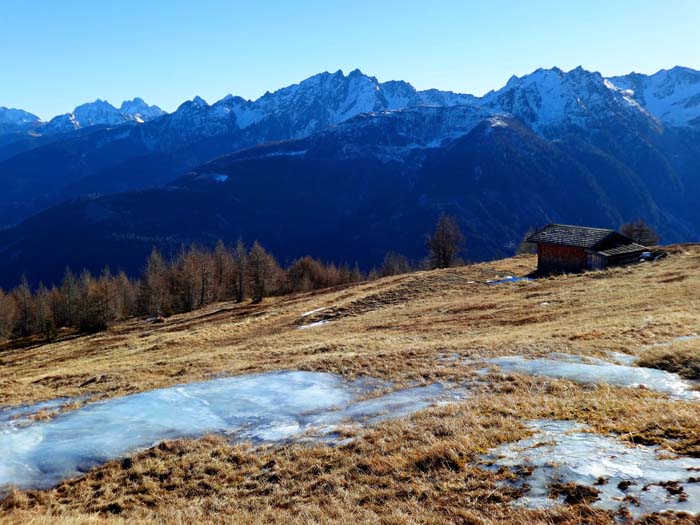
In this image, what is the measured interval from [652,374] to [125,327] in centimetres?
8372

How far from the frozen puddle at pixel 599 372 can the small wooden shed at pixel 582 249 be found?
47.3 meters

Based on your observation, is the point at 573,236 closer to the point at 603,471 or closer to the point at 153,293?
the point at 603,471

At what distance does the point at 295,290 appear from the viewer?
126 metres

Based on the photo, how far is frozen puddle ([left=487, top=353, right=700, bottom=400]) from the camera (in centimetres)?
1582

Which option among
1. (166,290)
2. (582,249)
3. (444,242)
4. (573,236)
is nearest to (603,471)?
(582,249)

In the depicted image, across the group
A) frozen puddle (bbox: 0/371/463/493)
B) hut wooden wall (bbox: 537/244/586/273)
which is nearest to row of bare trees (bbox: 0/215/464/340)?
hut wooden wall (bbox: 537/244/586/273)

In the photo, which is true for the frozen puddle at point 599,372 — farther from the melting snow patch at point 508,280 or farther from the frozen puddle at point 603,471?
the melting snow patch at point 508,280

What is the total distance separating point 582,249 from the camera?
210ft

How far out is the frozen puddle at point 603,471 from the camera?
8.34 meters

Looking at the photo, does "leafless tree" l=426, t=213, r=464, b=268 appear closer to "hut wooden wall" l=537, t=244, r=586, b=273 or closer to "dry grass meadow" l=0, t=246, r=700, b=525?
"hut wooden wall" l=537, t=244, r=586, b=273

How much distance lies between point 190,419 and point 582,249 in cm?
5976

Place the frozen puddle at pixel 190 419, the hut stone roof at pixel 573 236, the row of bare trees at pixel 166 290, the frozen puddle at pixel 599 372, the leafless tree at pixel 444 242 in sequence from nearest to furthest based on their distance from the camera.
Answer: the frozen puddle at pixel 190 419 → the frozen puddle at pixel 599 372 → the hut stone roof at pixel 573 236 → the leafless tree at pixel 444 242 → the row of bare trees at pixel 166 290

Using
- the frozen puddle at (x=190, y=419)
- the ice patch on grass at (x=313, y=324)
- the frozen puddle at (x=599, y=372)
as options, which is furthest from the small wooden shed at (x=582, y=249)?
the frozen puddle at (x=190, y=419)

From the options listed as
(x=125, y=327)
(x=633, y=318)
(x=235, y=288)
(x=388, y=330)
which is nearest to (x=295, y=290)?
(x=235, y=288)
